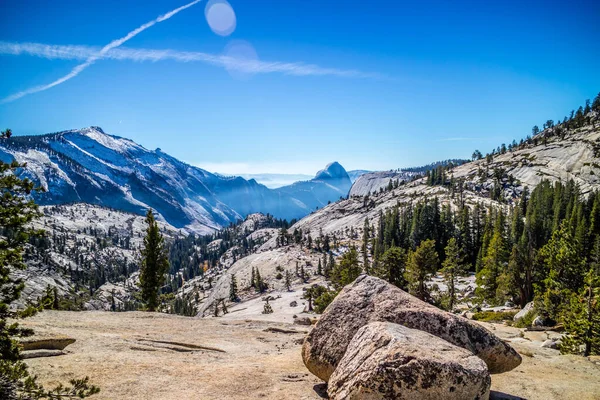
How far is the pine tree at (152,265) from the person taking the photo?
49.4 m

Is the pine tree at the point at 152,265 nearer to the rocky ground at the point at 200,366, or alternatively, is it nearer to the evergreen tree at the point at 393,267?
the rocky ground at the point at 200,366

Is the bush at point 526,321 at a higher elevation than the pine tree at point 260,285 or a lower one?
higher

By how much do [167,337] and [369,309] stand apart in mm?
16248

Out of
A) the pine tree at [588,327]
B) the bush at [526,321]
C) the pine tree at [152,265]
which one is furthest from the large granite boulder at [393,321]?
the pine tree at [152,265]

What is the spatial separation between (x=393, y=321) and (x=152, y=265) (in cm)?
4334

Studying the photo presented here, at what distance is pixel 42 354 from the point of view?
1698 cm

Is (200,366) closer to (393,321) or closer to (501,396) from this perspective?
(393,321)

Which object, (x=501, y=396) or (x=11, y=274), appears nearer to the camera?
(x=11, y=274)

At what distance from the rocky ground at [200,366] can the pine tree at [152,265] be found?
2024cm

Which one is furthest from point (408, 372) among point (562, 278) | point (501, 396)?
point (562, 278)

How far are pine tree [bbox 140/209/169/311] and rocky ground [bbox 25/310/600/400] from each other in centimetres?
2024

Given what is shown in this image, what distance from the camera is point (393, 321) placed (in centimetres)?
1580

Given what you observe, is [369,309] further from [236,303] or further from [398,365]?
[236,303]

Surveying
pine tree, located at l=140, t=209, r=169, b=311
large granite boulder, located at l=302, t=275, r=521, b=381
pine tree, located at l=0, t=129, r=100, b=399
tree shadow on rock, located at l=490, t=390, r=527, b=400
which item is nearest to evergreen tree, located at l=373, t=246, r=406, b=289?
pine tree, located at l=140, t=209, r=169, b=311
